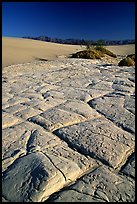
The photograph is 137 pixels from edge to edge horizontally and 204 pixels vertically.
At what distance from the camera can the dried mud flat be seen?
193 cm

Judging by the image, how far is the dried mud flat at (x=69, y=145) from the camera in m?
1.93

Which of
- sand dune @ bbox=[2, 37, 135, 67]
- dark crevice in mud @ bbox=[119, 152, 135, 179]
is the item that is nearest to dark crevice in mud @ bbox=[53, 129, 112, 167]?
dark crevice in mud @ bbox=[119, 152, 135, 179]

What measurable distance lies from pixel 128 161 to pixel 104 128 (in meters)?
0.63

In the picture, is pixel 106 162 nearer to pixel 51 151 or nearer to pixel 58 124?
pixel 51 151

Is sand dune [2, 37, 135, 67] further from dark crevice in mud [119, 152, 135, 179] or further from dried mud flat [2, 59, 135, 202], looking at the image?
dark crevice in mud [119, 152, 135, 179]

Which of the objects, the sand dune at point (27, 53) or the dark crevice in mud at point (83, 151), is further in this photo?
the sand dune at point (27, 53)

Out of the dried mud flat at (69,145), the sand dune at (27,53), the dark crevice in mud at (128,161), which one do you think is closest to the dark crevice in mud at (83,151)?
the dried mud flat at (69,145)

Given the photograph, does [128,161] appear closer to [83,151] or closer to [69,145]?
[83,151]

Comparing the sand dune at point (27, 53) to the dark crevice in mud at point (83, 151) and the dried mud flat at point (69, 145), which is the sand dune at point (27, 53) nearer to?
the dried mud flat at point (69, 145)

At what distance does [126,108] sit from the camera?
3.47 meters

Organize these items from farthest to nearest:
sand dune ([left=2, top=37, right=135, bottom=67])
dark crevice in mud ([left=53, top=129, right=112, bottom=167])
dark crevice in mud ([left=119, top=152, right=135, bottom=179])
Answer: sand dune ([left=2, top=37, right=135, bottom=67]) → dark crevice in mud ([left=53, top=129, right=112, bottom=167]) → dark crevice in mud ([left=119, top=152, right=135, bottom=179])

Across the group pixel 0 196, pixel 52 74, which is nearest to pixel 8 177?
pixel 0 196

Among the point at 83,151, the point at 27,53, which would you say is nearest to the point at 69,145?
the point at 83,151

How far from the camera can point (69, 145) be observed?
2547 mm
